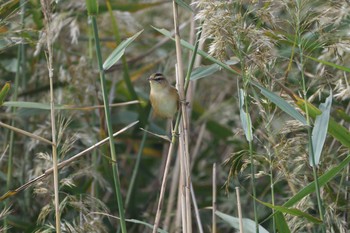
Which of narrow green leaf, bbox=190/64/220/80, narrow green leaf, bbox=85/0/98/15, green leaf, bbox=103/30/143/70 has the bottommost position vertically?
narrow green leaf, bbox=190/64/220/80

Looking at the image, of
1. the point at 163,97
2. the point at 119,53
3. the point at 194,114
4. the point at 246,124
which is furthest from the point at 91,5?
the point at 194,114

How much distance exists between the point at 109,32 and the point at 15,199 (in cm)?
137

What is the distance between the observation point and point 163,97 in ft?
9.51

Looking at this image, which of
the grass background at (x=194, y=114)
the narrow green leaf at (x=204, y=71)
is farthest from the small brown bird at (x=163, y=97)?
the narrow green leaf at (x=204, y=71)

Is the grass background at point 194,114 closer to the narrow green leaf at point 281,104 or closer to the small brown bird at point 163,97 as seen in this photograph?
the narrow green leaf at point 281,104

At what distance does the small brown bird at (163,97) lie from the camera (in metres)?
2.85

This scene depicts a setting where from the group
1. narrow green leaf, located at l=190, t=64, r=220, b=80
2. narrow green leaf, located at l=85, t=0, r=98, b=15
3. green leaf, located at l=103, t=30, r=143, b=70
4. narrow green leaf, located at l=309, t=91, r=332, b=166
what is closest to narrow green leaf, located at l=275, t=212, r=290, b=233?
narrow green leaf, located at l=309, t=91, r=332, b=166

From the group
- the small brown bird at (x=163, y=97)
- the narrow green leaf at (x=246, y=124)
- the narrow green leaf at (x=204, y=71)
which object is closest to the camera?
the narrow green leaf at (x=246, y=124)

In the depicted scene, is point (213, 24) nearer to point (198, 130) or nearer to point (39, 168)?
point (39, 168)

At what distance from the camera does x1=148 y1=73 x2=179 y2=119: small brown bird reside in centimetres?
285

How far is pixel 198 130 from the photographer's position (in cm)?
422

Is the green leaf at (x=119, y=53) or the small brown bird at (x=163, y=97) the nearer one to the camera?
the green leaf at (x=119, y=53)

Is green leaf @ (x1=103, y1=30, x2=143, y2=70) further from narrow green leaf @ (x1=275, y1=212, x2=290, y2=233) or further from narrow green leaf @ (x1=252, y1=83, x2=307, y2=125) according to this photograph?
narrow green leaf @ (x1=275, y1=212, x2=290, y2=233)

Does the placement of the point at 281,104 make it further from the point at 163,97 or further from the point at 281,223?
the point at 163,97
